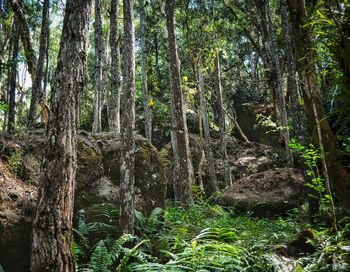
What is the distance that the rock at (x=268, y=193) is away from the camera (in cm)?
1094

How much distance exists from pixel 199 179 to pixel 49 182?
12147 mm

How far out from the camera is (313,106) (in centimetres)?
282

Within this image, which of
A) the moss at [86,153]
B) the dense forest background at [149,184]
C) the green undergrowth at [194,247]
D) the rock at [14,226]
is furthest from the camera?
the moss at [86,153]

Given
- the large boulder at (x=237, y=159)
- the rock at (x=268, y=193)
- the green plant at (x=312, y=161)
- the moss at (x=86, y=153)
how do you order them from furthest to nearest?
1. the large boulder at (x=237, y=159)
2. the rock at (x=268, y=193)
3. the moss at (x=86, y=153)
4. the green plant at (x=312, y=161)

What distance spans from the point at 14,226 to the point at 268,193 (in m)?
8.07

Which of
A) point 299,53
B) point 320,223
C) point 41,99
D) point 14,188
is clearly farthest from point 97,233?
point 299,53

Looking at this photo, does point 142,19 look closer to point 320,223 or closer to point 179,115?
point 179,115

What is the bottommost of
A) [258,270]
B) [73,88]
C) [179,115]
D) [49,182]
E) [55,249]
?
[258,270]

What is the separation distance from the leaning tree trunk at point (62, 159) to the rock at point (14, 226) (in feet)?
4.97

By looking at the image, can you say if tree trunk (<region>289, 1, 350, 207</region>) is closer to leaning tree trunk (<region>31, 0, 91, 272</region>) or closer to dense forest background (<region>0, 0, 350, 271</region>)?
dense forest background (<region>0, 0, 350, 271</region>)

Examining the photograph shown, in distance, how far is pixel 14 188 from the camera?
20.3 ft

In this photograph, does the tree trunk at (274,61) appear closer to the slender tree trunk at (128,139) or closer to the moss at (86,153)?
the slender tree trunk at (128,139)

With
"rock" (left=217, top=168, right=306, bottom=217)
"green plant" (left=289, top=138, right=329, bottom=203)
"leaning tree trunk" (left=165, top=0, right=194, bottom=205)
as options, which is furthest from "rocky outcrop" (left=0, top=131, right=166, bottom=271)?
"green plant" (left=289, top=138, right=329, bottom=203)

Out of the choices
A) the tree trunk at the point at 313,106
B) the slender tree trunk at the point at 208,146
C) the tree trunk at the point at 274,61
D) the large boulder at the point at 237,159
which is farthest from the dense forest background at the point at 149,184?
the large boulder at the point at 237,159
